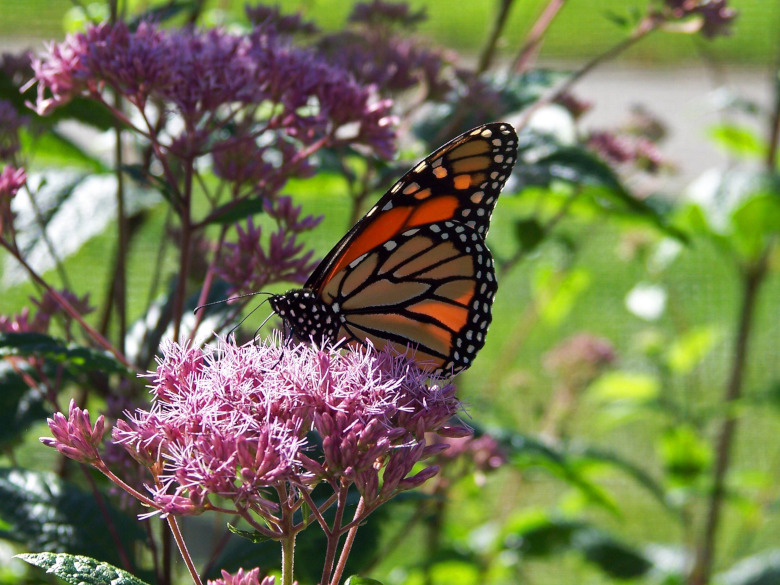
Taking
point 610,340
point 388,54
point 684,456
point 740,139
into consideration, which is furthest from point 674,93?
point 388,54

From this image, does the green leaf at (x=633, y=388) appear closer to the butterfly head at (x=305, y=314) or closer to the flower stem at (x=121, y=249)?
the butterfly head at (x=305, y=314)

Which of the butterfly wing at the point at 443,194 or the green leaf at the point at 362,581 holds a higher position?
the butterfly wing at the point at 443,194

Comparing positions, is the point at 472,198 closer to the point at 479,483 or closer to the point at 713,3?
the point at 479,483

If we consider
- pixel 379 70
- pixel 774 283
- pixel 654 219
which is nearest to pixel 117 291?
pixel 379 70

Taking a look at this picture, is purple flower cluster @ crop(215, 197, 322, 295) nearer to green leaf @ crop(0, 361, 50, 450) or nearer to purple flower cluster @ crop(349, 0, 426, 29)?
green leaf @ crop(0, 361, 50, 450)

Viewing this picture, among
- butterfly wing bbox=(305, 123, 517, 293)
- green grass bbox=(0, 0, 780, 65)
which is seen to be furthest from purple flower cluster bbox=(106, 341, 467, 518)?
green grass bbox=(0, 0, 780, 65)

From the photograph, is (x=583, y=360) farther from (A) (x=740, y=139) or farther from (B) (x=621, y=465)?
(A) (x=740, y=139)

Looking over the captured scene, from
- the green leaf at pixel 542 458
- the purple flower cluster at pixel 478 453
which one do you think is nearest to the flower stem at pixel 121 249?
the purple flower cluster at pixel 478 453
